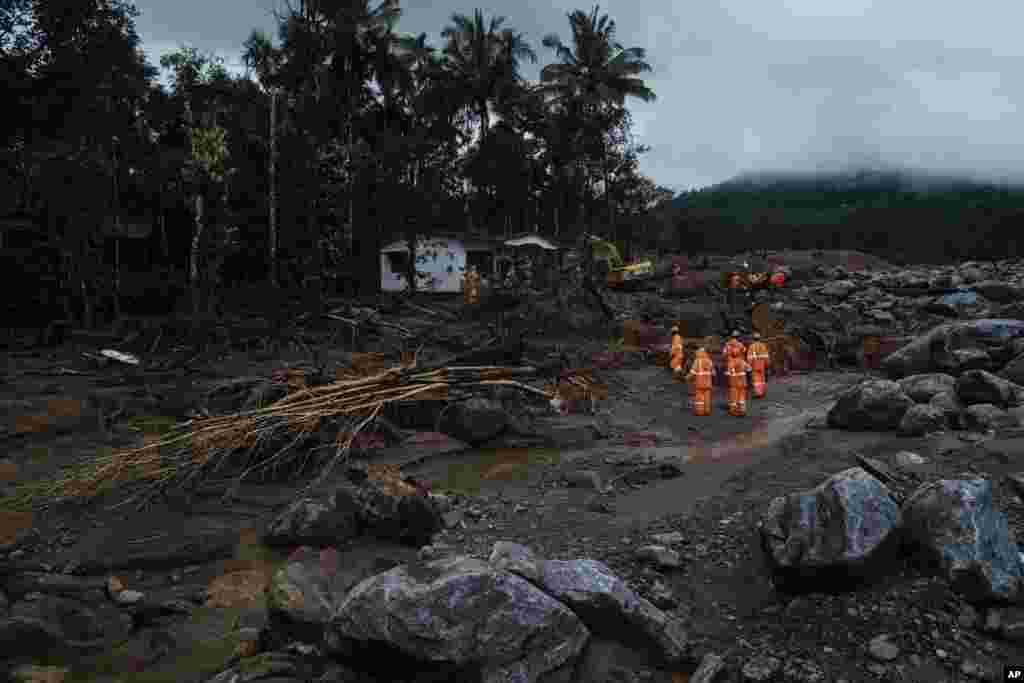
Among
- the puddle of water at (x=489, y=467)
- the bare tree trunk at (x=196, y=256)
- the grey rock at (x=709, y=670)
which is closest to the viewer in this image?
the grey rock at (x=709, y=670)

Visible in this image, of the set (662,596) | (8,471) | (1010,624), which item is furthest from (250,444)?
(1010,624)

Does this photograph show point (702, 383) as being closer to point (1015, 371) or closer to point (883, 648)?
point (1015, 371)

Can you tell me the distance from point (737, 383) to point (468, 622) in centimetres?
698

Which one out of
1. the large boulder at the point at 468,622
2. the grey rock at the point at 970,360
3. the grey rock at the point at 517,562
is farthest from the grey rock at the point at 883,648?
the grey rock at the point at 970,360

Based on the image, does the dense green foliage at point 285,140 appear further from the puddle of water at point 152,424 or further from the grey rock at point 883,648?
the grey rock at point 883,648

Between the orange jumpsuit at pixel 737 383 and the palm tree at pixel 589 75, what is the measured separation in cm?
2456

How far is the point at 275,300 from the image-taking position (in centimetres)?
1428

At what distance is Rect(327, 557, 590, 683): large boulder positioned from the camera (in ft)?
9.21

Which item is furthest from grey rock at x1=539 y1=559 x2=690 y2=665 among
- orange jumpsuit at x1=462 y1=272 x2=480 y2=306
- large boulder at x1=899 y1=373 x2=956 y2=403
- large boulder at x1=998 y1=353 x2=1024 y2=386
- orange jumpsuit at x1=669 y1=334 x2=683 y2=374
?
orange jumpsuit at x1=462 y1=272 x2=480 y2=306

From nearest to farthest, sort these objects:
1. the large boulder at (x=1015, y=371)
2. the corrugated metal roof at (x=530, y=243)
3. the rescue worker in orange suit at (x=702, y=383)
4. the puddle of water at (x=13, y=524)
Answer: the puddle of water at (x=13, y=524)
the large boulder at (x=1015, y=371)
the rescue worker in orange suit at (x=702, y=383)
the corrugated metal roof at (x=530, y=243)

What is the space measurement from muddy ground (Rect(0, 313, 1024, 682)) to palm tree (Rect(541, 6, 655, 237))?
25172mm

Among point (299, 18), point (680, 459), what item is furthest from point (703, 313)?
point (299, 18)

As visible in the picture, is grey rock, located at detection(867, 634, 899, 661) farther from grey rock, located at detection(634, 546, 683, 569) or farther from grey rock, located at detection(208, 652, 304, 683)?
grey rock, located at detection(208, 652, 304, 683)

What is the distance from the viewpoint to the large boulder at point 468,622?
2807mm
